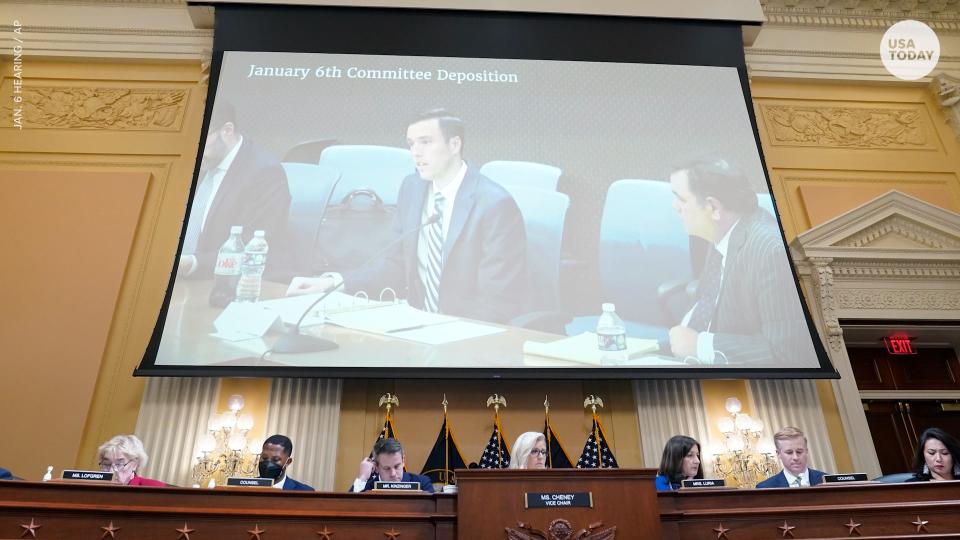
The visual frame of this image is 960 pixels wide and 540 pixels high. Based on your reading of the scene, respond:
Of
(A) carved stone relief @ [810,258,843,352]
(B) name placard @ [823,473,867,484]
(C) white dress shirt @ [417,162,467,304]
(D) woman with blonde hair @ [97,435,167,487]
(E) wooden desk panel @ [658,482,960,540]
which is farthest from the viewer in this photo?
(A) carved stone relief @ [810,258,843,352]

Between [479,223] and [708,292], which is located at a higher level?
[479,223]

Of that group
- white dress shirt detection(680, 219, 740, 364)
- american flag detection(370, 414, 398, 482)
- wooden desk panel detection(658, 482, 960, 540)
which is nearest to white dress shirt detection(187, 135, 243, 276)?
american flag detection(370, 414, 398, 482)

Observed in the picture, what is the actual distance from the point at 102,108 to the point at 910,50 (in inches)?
344

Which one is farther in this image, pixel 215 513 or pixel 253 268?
pixel 253 268

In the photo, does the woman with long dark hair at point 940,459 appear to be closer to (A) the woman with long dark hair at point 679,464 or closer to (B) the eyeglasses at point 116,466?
(A) the woman with long dark hair at point 679,464

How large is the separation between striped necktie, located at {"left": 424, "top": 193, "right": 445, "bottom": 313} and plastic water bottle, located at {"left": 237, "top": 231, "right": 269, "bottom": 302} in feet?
4.38

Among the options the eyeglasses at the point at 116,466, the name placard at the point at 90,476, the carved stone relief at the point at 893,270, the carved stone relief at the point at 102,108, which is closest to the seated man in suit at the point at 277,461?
the eyeglasses at the point at 116,466

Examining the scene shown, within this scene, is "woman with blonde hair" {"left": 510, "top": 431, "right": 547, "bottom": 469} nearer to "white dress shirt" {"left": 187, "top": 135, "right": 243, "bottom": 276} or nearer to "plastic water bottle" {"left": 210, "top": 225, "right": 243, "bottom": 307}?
"plastic water bottle" {"left": 210, "top": 225, "right": 243, "bottom": 307}

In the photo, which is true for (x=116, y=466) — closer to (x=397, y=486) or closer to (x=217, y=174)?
(x=397, y=486)

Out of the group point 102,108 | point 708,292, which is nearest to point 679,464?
point 708,292

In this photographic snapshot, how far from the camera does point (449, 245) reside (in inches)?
240

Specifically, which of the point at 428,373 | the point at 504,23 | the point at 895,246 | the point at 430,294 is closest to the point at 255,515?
the point at 428,373

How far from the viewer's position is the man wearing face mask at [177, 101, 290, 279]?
19.4 ft

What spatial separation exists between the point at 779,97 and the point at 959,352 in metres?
3.14
